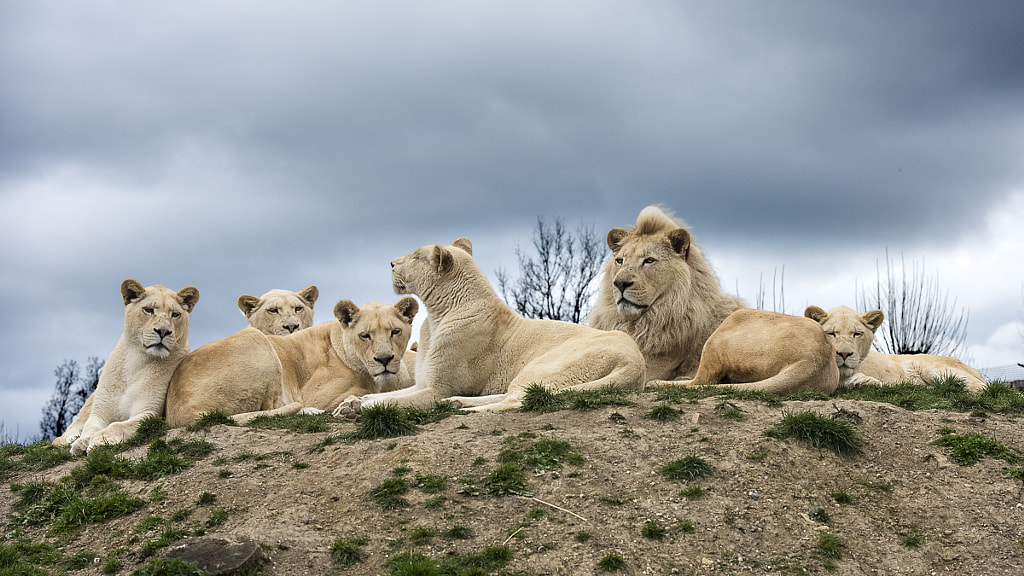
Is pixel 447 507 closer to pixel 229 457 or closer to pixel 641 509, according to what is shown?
pixel 641 509

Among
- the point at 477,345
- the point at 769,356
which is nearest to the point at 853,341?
the point at 769,356

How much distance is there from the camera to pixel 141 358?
11.0 metres

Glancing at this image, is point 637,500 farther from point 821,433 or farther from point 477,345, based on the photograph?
point 477,345

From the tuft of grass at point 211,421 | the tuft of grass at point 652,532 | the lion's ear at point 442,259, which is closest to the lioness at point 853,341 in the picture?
the lion's ear at point 442,259

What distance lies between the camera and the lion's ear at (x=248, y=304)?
593 inches

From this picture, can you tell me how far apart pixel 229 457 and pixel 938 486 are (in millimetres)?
7013

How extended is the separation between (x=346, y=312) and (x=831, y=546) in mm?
7004

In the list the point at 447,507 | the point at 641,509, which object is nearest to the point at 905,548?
the point at 641,509

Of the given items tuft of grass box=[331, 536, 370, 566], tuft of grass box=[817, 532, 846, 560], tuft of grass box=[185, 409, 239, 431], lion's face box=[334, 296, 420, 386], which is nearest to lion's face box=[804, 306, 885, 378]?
tuft of grass box=[817, 532, 846, 560]

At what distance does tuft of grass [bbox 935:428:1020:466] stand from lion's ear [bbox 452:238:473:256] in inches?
268

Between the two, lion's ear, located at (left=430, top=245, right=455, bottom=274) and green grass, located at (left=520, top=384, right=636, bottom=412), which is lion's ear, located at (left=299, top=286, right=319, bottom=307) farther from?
green grass, located at (left=520, top=384, right=636, bottom=412)

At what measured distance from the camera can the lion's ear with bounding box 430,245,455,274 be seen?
11.5 metres

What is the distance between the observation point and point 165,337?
10742mm

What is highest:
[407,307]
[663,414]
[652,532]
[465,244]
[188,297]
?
[465,244]
